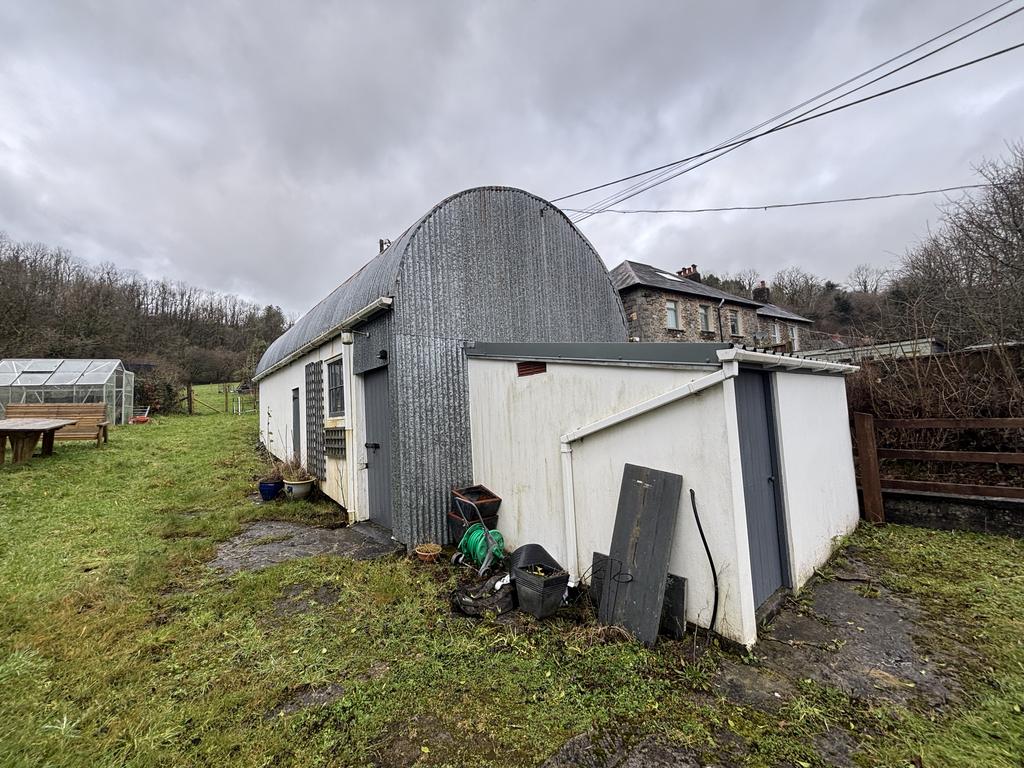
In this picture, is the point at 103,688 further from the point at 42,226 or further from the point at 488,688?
the point at 42,226

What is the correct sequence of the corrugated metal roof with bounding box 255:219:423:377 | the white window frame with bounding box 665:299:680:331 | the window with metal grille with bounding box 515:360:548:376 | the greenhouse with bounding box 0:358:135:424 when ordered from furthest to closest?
the white window frame with bounding box 665:299:680:331 → the greenhouse with bounding box 0:358:135:424 → the corrugated metal roof with bounding box 255:219:423:377 → the window with metal grille with bounding box 515:360:548:376

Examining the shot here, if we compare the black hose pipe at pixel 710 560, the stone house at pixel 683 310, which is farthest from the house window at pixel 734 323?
the black hose pipe at pixel 710 560

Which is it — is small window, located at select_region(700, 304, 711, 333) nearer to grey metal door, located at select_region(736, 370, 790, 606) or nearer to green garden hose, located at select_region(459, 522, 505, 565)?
grey metal door, located at select_region(736, 370, 790, 606)

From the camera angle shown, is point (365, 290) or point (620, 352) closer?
point (620, 352)

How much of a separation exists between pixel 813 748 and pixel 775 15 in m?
8.51

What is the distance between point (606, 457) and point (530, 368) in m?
1.44

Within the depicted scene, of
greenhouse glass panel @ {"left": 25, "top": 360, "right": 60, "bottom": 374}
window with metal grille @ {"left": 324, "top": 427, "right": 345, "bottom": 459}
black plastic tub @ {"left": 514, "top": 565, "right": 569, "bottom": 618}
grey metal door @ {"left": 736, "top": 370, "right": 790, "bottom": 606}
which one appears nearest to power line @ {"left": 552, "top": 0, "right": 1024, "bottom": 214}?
grey metal door @ {"left": 736, "top": 370, "right": 790, "bottom": 606}

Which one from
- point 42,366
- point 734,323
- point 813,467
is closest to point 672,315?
point 734,323

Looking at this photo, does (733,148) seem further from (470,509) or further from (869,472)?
(470,509)

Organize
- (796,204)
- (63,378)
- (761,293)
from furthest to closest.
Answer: (761,293) → (63,378) → (796,204)

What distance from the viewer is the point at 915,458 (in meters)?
5.50

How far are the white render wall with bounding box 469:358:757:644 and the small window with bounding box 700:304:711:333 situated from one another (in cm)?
1789

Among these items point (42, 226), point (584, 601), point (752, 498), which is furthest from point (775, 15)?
point (42, 226)

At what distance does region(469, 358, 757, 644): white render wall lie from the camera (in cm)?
296
